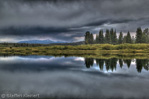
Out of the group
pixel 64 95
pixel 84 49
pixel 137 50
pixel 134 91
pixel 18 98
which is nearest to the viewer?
pixel 18 98

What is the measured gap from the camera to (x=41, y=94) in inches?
445

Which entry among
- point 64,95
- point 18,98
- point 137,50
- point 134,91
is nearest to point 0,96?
point 18,98

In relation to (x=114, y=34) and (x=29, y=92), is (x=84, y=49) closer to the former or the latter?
(x=114, y=34)

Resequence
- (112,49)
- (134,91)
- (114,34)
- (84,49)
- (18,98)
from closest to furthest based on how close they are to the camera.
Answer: (18,98)
(134,91)
(112,49)
(84,49)
(114,34)

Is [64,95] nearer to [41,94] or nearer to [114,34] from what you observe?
[41,94]

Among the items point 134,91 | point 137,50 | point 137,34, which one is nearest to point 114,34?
point 137,34

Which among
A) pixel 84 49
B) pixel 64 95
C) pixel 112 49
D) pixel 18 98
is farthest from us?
pixel 84 49

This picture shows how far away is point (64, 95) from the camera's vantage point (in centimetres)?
1120

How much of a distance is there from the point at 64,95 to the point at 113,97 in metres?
4.37

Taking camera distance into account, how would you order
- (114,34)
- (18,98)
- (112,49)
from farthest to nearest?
(114,34)
(112,49)
(18,98)

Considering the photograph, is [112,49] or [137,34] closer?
[112,49]

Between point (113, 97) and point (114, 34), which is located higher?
point (114, 34)

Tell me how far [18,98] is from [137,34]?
113930 mm

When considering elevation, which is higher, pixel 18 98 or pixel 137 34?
pixel 137 34
